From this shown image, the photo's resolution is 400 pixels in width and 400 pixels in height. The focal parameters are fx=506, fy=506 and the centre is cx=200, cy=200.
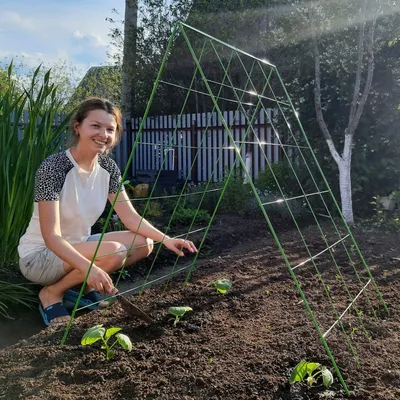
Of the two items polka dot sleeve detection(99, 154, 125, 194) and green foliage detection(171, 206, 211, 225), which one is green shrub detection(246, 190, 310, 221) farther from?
polka dot sleeve detection(99, 154, 125, 194)

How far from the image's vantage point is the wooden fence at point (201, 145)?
8.96m

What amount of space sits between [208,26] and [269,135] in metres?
2.95

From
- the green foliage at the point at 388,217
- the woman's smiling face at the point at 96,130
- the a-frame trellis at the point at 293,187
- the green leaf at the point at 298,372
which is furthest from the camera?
the green foliage at the point at 388,217

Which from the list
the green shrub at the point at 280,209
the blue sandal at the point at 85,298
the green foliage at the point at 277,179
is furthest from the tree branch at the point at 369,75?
the blue sandal at the point at 85,298

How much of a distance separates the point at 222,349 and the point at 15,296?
1436 millimetres

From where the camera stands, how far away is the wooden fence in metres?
8.96

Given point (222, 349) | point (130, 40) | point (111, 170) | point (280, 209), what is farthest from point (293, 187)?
point (130, 40)

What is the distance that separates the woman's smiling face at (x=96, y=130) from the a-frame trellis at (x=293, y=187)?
0.39 metres

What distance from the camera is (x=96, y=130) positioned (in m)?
2.74

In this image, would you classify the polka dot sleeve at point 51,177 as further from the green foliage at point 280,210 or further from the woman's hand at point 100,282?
the green foliage at point 280,210

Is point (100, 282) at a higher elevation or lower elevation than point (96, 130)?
lower

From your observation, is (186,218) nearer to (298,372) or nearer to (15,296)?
(15,296)

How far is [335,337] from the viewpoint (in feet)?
7.93

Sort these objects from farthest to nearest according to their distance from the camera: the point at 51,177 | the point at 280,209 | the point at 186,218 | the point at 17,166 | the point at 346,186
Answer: the point at 280,209, the point at 346,186, the point at 186,218, the point at 17,166, the point at 51,177
